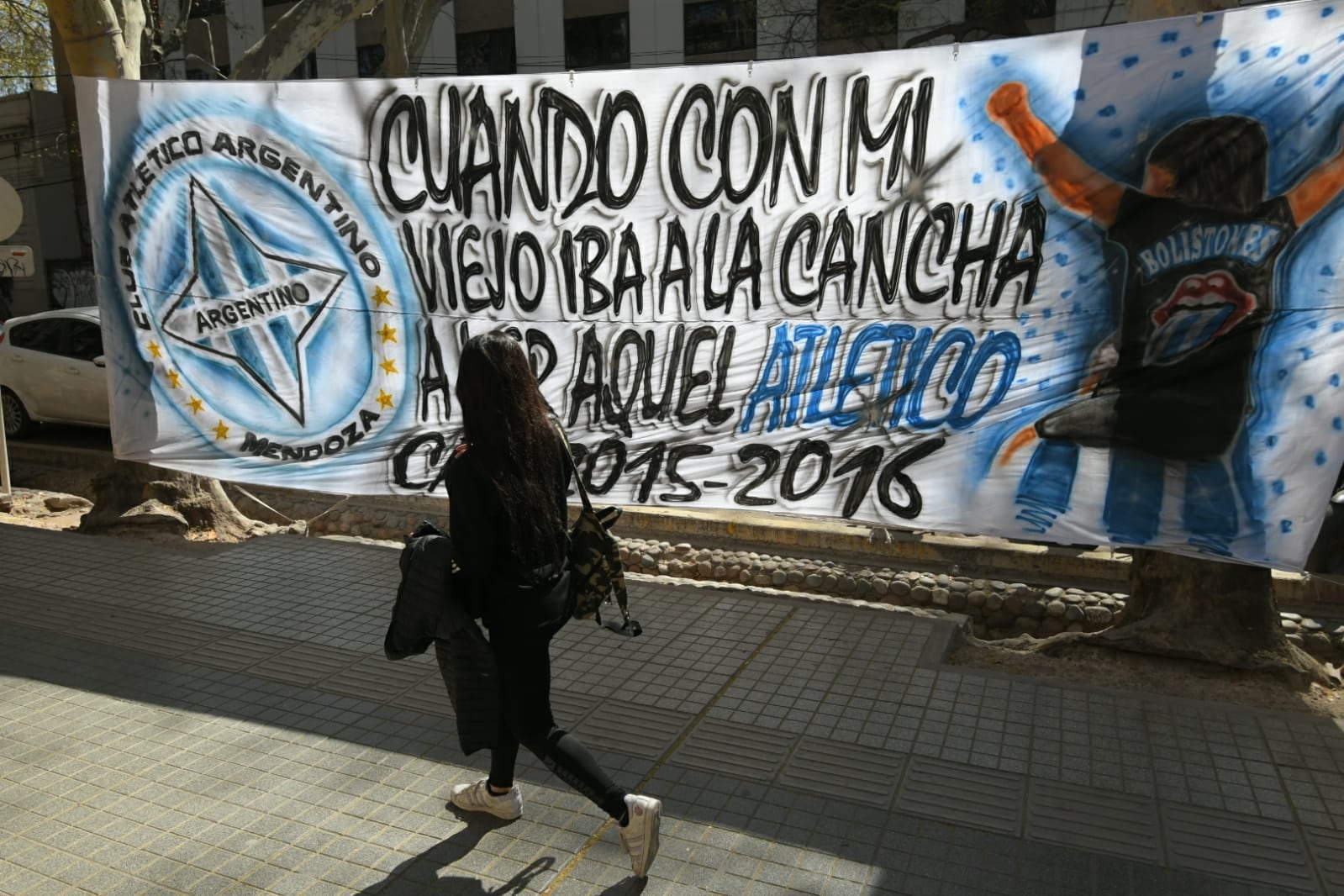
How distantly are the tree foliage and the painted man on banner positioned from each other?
13.6 m

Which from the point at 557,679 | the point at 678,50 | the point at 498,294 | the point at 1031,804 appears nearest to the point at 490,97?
the point at 498,294

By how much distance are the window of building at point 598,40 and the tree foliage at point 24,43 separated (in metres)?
11.7

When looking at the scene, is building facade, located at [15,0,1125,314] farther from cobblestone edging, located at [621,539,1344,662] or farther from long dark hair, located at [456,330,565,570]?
long dark hair, located at [456,330,565,570]

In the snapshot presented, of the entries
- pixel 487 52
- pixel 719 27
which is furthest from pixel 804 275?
pixel 487 52

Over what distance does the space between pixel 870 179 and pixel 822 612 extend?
2489mm

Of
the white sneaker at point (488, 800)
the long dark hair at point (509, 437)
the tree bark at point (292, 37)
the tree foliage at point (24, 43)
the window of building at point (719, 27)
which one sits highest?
the window of building at point (719, 27)

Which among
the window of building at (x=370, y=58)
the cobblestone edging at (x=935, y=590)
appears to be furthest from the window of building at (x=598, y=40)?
the cobblestone edging at (x=935, y=590)

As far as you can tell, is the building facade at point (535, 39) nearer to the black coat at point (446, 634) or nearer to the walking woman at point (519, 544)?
the walking woman at point (519, 544)

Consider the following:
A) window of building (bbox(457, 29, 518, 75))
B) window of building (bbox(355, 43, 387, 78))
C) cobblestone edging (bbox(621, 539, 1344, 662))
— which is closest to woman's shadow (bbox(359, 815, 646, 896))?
cobblestone edging (bbox(621, 539, 1344, 662))

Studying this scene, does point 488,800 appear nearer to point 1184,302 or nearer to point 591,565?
point 591,565

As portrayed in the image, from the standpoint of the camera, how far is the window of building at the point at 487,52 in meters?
27.7

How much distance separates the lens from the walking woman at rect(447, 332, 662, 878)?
10.5 ft

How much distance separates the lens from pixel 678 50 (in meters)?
25.6

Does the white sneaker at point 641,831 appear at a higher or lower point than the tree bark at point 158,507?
lower
